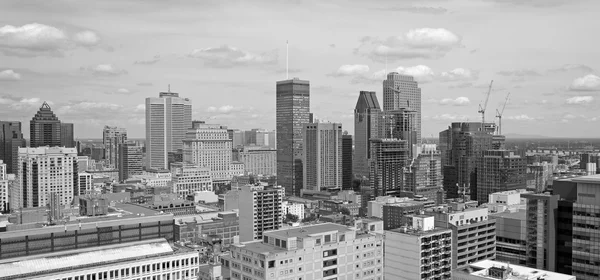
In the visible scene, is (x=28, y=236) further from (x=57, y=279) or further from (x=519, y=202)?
(x=519, y=202)

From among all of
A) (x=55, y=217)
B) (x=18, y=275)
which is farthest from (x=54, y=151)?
(x=18, y=275)

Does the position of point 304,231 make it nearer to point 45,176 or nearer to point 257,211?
point 257,211

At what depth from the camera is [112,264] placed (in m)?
56.8

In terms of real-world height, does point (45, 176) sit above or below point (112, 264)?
above

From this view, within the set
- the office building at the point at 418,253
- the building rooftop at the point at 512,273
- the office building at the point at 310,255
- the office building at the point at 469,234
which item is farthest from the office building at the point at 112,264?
the office building at the point at 469,234

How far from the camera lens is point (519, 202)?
454ft

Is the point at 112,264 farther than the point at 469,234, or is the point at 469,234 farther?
the point at 469,234

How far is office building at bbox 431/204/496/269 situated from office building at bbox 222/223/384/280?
60.0ft

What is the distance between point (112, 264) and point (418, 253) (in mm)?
40199

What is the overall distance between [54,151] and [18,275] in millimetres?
125792

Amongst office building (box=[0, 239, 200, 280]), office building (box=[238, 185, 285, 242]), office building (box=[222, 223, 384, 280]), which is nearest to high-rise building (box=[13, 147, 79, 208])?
office building (box=[238, 185, 285, 242])

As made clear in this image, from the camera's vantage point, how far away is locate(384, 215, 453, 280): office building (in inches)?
2953

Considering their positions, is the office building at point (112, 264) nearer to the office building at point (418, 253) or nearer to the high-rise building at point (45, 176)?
the office building at point (418, 253)

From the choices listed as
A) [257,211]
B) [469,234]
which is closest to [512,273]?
[469,234]
